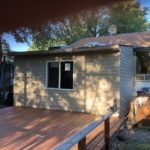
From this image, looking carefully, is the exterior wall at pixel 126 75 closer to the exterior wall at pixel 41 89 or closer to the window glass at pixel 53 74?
the exterior wall at pixel 41 89

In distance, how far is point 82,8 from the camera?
0.92 meters

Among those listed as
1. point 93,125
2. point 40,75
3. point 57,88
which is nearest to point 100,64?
point 57,88

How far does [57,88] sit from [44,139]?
458 centimetres

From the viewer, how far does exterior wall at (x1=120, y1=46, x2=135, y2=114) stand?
29.1 ft

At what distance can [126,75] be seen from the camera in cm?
959

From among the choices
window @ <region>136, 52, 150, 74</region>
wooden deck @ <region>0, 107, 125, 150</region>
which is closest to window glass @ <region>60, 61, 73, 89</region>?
wooden deck @ <region>0, 107, 125, 150</region>

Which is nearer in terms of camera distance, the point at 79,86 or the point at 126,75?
the point at 79,86

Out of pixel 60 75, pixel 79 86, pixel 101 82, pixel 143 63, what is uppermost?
pixel 143 63

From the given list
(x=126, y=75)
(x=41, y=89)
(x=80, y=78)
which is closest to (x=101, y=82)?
(x=80, y=78)

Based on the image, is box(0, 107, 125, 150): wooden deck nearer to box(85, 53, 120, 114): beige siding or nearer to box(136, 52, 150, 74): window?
box(85, 53, 120, 114): beige siding

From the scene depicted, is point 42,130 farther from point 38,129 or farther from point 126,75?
point 126,75

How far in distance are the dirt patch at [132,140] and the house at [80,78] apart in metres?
1.31

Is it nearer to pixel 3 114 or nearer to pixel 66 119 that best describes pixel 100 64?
pixel 66 119

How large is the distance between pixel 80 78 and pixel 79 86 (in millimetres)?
309
